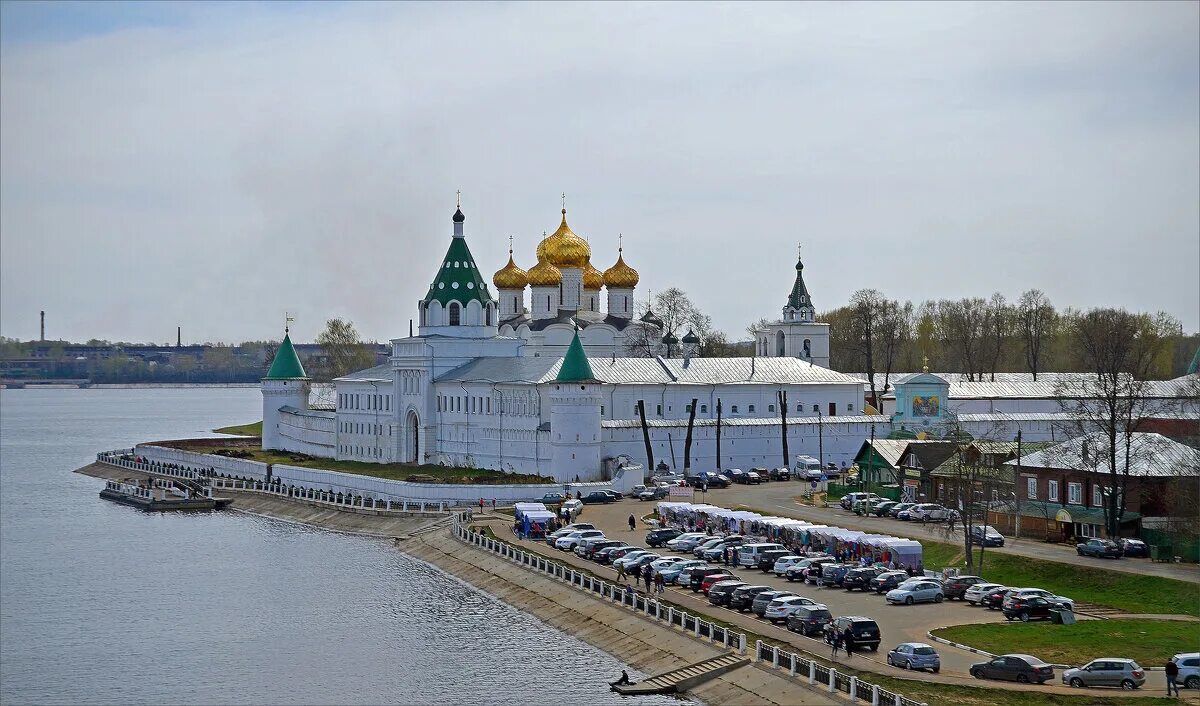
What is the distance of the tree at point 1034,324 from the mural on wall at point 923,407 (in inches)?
1663

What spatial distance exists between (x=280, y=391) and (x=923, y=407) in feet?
118

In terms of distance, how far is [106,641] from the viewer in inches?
1510

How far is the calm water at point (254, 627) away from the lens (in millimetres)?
33156

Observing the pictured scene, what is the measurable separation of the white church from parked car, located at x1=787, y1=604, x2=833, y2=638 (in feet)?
95.2

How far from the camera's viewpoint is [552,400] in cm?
6209

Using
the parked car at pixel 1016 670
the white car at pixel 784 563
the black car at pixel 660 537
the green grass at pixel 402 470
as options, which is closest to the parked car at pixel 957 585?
the white car at pixel 784 563

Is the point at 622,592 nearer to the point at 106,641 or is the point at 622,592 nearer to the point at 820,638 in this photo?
the point at 820,638

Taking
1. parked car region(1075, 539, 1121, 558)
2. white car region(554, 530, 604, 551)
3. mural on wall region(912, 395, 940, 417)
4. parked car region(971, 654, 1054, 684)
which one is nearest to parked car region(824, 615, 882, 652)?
parked car region(971, 654, 1054, 684)

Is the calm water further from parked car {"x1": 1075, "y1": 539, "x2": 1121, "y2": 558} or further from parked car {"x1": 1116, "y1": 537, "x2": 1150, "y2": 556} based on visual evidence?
parked car {"x1": 1116, "y1": 537, "x2": 1150, "y2": 556}

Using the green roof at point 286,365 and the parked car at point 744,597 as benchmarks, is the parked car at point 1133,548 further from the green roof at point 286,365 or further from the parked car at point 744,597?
the green roof at point 286,365

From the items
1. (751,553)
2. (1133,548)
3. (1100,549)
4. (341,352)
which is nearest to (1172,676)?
(1100,549)

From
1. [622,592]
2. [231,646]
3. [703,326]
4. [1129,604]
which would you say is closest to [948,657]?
[1129,604]

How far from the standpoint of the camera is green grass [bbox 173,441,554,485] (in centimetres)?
6150

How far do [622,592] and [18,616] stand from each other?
53.3ft
